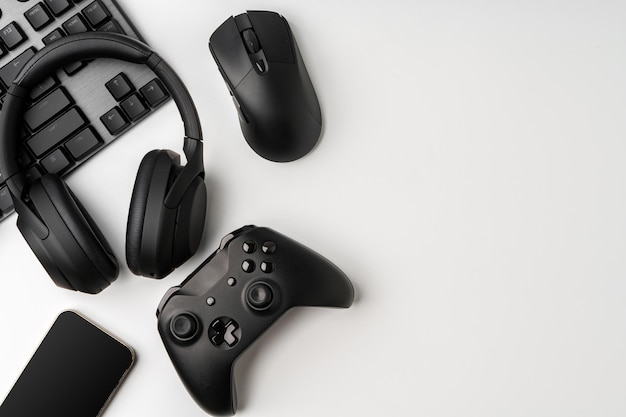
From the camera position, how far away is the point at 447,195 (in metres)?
0.58

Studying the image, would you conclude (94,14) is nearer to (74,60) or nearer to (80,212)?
(74,60)

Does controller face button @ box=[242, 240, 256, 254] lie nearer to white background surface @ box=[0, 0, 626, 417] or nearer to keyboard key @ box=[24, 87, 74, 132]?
white background surface @ box=[0, 0, 626, 417]

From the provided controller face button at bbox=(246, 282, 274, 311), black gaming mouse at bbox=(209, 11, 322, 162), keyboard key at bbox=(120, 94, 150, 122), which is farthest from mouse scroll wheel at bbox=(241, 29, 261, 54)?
controller face button at bbox=(246, 282, 274, 311)

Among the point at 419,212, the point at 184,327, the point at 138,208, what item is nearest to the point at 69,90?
the point at 138,208

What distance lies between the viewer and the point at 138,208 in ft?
1.69

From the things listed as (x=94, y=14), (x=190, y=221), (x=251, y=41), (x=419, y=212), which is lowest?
(x=419, y=212)

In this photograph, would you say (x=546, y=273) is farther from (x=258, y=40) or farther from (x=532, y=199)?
(x=258, y=40)

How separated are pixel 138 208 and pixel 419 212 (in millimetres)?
264

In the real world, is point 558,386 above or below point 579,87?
below

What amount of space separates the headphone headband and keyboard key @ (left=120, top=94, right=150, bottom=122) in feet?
0.14

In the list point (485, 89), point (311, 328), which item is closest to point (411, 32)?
point (485, 89)

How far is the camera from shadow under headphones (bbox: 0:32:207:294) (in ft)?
1.69

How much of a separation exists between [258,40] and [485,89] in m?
0.23

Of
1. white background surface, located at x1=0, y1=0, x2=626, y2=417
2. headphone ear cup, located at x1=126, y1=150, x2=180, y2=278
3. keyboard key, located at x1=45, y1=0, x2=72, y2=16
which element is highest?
keyboard key, located at x1=45, y1=0, x2=72, y2=16
